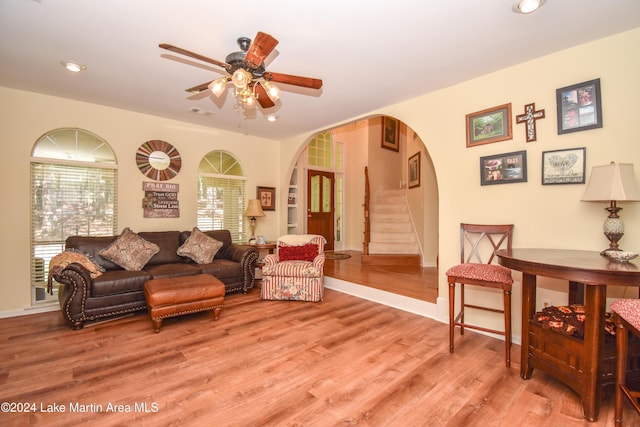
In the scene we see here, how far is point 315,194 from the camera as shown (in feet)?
22.6

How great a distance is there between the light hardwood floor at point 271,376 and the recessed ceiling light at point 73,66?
8.65 feet

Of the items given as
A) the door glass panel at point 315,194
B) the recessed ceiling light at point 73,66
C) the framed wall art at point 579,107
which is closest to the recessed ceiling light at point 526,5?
the framed wall art at point 579,107

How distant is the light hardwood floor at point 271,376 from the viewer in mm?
1737

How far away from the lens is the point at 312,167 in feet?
22.1

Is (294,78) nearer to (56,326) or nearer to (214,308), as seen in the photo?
(214,308)

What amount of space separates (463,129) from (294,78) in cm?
196

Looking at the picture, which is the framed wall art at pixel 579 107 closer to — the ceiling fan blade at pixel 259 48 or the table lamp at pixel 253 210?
the ceiling fan blade at pixel 259 48

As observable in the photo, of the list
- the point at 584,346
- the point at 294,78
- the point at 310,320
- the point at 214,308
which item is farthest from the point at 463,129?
the point at 214,308

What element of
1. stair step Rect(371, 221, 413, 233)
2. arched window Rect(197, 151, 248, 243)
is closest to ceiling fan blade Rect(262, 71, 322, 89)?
arched window Rect(197, 151, 248, 243)

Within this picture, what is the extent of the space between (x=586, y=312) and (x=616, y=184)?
36.6 inches

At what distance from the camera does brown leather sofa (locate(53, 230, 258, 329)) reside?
9.79ft

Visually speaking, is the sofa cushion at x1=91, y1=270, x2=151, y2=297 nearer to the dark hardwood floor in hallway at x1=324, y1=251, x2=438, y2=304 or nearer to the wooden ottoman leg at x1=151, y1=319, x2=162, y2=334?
the wooden ottoman leg at x1=151, y1=319, x2=162, y2=334

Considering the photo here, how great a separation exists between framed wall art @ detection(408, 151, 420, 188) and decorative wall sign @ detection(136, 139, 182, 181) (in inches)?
181

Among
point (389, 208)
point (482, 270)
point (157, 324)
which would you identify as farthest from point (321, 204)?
point (482, 270)
